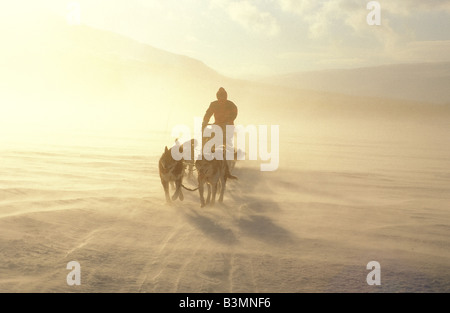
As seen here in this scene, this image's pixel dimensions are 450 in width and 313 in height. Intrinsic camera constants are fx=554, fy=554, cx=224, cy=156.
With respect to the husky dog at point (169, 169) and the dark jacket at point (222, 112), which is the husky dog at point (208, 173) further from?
the dark jacket at point (222, 112)

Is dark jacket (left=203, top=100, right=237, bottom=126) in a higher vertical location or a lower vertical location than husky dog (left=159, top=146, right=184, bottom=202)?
higher

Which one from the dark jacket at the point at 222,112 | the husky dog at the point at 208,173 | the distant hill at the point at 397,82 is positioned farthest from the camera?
the distant hill at the point at 397,82

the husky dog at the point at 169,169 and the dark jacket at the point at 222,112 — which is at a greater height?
the dark jacket at the point at 222,112

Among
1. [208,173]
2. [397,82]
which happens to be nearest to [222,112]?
[208,173]

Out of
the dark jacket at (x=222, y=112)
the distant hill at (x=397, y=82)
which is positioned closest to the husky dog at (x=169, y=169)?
the dark jacket at (x=222, y=112)

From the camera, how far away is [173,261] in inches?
224

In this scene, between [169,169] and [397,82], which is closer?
[169,169]

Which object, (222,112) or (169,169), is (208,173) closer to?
(169,169)

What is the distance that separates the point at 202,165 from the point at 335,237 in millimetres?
2651

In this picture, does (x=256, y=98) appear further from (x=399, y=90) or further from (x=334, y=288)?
(x=334, y=288)

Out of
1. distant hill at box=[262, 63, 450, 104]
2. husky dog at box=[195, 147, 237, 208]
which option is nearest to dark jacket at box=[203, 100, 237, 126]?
husky dog at box=[195, 147, 237, 208]

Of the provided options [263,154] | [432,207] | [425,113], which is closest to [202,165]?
[432,207]

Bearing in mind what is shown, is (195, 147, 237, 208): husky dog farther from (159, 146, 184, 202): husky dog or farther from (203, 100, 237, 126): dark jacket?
(203, 100, 237, 126): dark jacket
